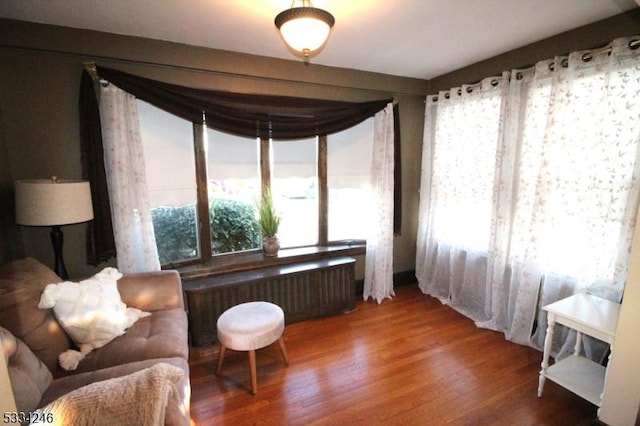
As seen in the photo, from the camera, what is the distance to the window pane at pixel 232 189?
2756mm

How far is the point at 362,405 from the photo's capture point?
6.21 ft

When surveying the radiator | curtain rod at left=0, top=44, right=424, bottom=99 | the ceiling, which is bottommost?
the radiator

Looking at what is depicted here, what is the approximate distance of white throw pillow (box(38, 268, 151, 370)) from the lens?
158 centimetres

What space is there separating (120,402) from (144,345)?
752mm

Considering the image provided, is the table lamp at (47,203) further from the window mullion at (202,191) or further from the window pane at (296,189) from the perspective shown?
the window pane at (296,189)

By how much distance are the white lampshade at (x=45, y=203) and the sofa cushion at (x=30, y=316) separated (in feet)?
0.98

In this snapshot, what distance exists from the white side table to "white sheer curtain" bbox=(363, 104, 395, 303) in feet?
5.30

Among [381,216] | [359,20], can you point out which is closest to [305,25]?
[359,20]

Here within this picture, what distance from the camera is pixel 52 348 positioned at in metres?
1.54

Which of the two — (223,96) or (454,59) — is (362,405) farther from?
(454,59)

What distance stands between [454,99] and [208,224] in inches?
110

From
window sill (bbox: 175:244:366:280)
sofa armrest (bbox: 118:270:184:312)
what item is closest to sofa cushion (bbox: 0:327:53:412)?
sofa armrest (bbox: 118:270:184:312)

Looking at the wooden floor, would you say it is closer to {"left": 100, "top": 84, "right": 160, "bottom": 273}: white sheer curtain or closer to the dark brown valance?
{"left": 100, "top": 84, "right": 160, "bottom": 273}: white sheer curtain

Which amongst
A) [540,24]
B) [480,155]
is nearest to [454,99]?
[480,155]
